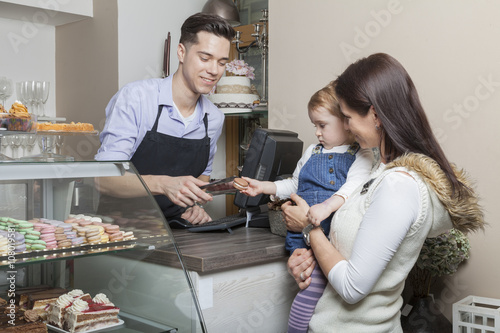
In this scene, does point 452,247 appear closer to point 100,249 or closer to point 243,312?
point 243,312

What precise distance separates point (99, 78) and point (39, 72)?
1.94 ft

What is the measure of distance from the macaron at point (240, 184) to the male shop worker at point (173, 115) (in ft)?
1.27

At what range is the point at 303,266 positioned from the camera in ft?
4.91

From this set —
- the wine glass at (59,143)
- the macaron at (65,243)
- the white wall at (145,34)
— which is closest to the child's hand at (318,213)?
the macaron at (65,243)

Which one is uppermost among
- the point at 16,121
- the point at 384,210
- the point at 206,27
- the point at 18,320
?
the point at 206,27

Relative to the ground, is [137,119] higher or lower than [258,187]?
higher

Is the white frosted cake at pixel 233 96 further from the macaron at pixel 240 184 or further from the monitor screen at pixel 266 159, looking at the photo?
the macaron at pixel 240 184

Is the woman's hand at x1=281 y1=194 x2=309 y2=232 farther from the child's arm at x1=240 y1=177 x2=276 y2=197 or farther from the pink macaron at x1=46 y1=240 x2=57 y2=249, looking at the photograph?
the pink macaron at x1=46 y1=240 x2=57 y2=249

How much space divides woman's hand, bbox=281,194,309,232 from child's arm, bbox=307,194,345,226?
0.17 ft

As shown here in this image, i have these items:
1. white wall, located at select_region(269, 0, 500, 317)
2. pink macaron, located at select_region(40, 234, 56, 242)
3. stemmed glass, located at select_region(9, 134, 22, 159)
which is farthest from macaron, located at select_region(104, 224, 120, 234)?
stemmed glass, located at select_region(9, 134, 22, 159)

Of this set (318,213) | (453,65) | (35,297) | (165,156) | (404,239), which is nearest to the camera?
(35,297)

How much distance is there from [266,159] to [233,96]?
1.03 m

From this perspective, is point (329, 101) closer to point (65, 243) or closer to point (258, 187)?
point (258, 187)

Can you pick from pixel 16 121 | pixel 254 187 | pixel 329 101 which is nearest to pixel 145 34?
pixel 16 121
